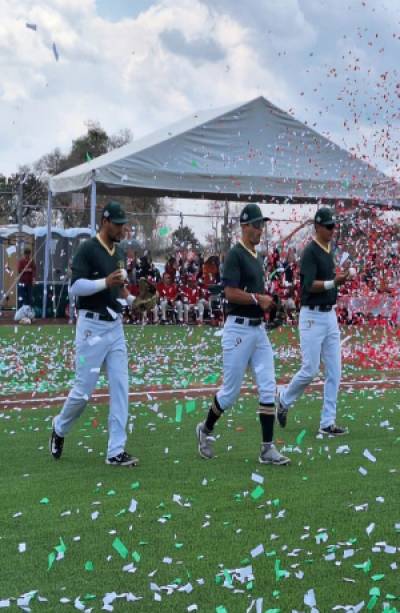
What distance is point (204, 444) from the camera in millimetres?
7469

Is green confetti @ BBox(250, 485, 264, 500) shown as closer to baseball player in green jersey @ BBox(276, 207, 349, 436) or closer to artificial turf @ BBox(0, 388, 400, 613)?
artificial turf @ BBox(0, 388, 400, 613)

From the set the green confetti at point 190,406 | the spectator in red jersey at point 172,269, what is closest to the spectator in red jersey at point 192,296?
the spectator in red jersey at point 172,269

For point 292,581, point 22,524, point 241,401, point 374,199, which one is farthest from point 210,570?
point 374,199

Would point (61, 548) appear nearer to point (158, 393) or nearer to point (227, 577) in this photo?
point (227, 577)

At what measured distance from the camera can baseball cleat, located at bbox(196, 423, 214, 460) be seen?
7449 millimetres

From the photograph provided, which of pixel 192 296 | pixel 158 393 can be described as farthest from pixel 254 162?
pixel 158 393

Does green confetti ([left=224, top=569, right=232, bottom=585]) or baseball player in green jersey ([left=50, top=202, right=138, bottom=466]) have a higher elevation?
baseball player in green jersey ([left=50, top=202, right=138, bottom=466])

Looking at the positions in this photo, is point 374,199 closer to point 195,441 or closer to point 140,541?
point 195,441

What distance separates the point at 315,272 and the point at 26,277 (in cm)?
1746

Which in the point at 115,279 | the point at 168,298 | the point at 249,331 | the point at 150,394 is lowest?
the point at 150,394

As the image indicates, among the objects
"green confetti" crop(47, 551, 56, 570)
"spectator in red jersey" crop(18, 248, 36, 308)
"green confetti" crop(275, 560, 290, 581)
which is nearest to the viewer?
"green confetti" crop(275, 560, 290, 581)

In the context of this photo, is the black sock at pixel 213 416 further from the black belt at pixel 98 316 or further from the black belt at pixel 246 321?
the black belt at pixel 98 316

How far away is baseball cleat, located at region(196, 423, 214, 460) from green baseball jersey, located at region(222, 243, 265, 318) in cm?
108

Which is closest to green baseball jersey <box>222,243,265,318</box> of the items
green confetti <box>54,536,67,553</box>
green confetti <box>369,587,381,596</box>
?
Answer: green confetti <box>54,536,67,553</box>
